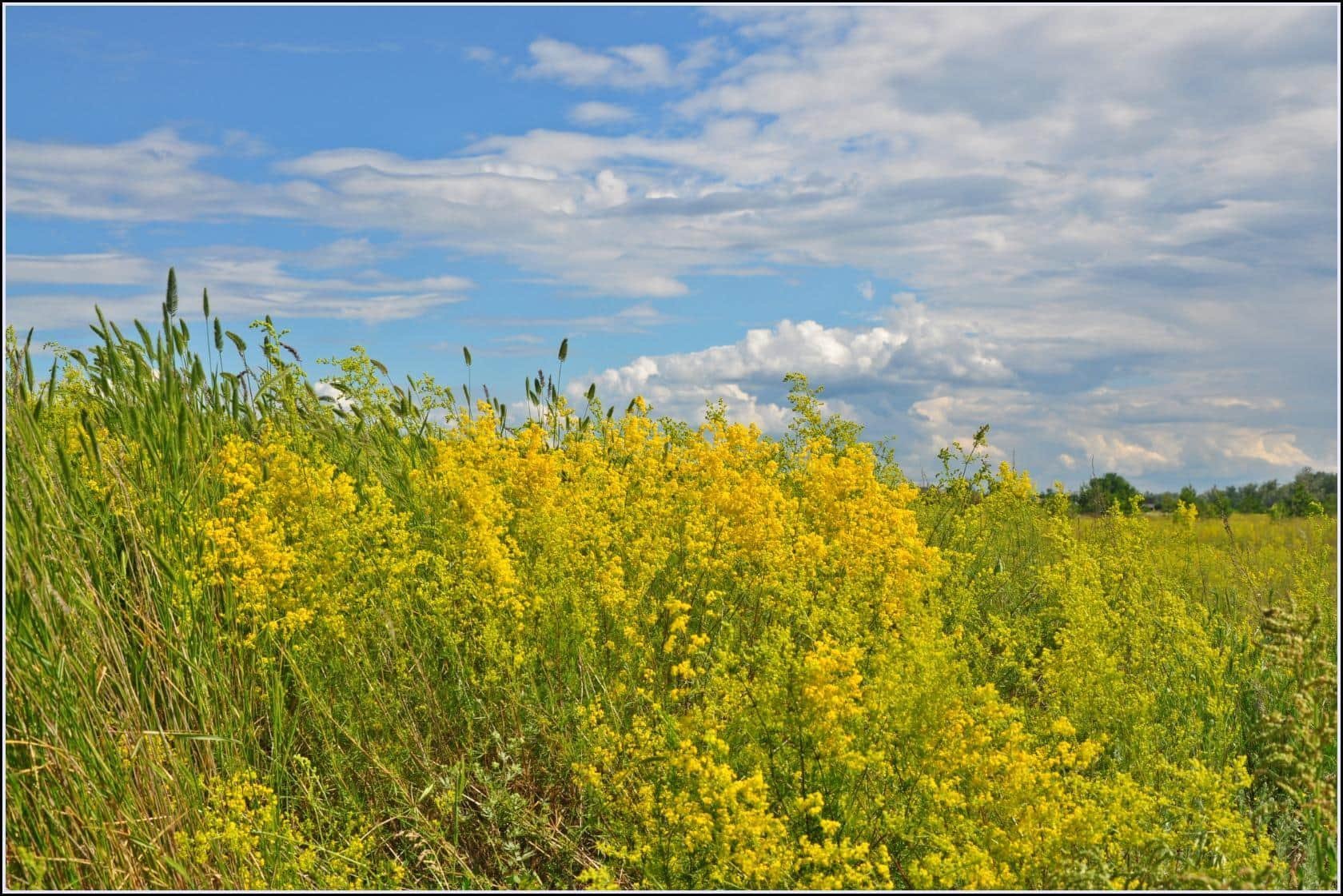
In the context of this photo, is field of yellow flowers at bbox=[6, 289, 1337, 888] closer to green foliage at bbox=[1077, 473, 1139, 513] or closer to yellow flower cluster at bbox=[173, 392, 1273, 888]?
yellow flower cluster at bbox=[173, 392, 1273, 888]

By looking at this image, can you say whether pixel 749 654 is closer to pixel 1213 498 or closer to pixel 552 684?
pixel 552 684

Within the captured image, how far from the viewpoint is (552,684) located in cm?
418

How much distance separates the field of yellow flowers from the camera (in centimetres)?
326

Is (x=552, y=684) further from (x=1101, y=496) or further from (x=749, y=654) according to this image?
(x=1101, y=496)

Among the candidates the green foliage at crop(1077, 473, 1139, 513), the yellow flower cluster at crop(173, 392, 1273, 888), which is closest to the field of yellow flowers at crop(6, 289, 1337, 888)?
the yellow flower cluster at crop(173, 392, 1273, 888)

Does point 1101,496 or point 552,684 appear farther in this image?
point 1101,496

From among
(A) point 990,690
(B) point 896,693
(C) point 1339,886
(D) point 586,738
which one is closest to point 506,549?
(D) point 586,738

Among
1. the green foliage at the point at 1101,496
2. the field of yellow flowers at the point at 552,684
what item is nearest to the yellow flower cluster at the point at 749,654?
the field of yellow flowers at the point at 552,684

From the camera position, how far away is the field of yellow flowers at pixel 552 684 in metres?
3.26

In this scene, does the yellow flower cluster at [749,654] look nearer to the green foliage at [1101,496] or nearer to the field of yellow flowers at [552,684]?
the field of yellow flowers at [552,684]

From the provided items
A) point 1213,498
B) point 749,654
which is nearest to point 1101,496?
point 1213,498

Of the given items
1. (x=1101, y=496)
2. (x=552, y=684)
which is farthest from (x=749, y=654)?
(x=1101, y=496)

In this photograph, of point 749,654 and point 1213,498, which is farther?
point 1213,498

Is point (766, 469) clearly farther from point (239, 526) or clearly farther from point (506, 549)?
point (239, 526)
